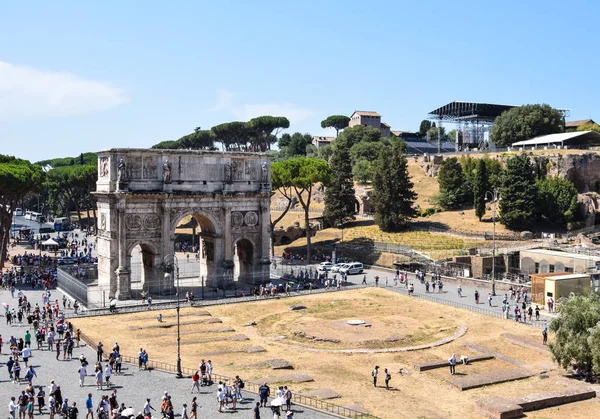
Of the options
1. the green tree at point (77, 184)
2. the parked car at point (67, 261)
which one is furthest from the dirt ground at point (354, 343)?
the green tree at point (77, 184)

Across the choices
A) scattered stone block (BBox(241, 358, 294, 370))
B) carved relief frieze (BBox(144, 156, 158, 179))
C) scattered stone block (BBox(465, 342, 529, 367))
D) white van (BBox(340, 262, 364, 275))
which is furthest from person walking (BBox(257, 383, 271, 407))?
white van (BBox(340, 262, 364, 275))

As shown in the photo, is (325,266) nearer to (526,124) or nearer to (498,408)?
(498,408)

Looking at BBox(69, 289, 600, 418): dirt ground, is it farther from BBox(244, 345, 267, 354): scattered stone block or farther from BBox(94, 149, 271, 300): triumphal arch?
BBox(94, 149, 271, 300): triumphal arch

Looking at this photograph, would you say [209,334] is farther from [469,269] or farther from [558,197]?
[558,197]

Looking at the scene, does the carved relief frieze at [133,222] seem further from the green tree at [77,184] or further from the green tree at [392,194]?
the green tree at [77,184]

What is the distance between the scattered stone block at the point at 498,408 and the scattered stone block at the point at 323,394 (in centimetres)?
608

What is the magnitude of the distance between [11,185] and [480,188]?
53.0 meters

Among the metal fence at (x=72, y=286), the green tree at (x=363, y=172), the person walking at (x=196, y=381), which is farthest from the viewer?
the green tree at (x=363, y=172)

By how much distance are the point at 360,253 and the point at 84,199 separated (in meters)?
51.8

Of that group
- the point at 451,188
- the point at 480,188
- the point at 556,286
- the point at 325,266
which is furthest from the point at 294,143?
the point at 556,286

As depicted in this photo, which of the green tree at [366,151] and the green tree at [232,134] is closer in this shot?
the green tree at [366,151]

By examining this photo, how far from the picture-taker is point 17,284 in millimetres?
53781

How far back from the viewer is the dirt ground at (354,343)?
27719 millimetres

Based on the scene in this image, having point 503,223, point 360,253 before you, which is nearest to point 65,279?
point 360,253
